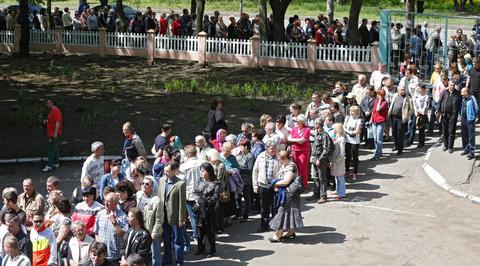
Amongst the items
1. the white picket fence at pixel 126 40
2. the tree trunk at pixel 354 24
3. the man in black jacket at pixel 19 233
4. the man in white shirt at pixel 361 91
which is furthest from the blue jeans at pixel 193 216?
the white picket fence at pixel 126 40

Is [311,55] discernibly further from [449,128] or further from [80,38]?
[449,128]

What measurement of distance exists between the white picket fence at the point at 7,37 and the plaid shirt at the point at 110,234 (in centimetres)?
2615

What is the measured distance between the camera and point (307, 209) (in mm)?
16234

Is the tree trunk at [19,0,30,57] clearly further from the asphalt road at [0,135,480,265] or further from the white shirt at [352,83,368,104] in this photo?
the white shirt at [352,83,368,104]

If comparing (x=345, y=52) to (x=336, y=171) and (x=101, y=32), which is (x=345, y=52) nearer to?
(x=101, y=32)

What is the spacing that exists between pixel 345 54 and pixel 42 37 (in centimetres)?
1325

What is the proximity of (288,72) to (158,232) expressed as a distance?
59.6 feet

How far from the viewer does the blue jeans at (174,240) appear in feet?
43.3

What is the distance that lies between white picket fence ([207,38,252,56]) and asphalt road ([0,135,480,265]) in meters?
13.7

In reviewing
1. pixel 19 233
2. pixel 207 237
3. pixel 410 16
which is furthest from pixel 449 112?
pixel 19 233

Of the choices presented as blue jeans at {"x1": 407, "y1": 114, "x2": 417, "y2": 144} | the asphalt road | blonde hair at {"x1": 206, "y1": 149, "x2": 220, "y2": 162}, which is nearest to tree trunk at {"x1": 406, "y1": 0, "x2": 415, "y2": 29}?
blue jeans at {"x1": 407, "y1": 114, "x2": 417, "y2": 144}

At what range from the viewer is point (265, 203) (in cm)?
1471

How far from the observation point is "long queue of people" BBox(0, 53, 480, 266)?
1127 cm

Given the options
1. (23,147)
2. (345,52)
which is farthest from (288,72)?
(23,147)
